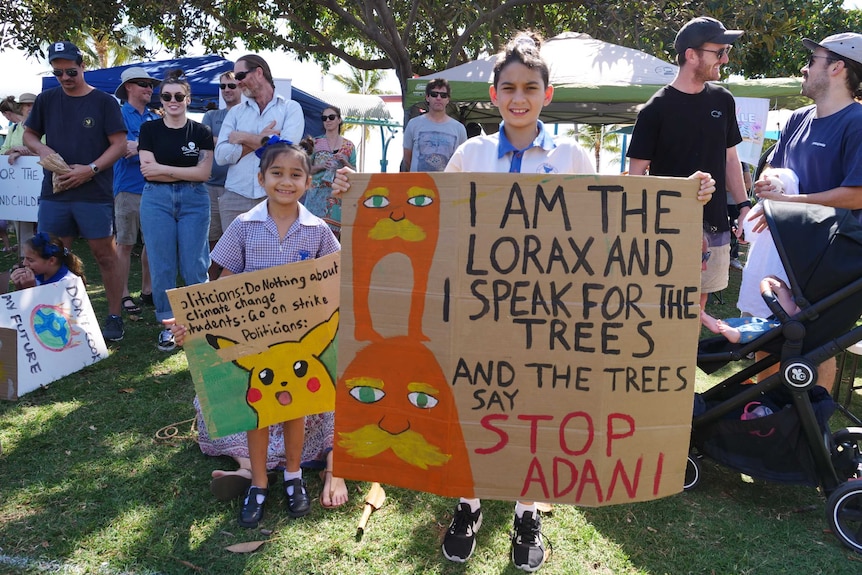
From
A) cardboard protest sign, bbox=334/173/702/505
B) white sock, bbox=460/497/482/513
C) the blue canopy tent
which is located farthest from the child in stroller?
the blue canopy tent

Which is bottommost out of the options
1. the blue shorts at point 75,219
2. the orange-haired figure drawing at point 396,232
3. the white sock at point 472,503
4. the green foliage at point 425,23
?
the white sock at point 472,503

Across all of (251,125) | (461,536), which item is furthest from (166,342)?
(461,536)

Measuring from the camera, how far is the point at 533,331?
214 cm

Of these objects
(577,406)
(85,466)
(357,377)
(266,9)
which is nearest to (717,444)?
(577,406)

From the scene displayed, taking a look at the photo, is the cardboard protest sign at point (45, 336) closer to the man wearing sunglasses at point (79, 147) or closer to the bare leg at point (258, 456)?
the man wearing sunglasses at point (79, 147)

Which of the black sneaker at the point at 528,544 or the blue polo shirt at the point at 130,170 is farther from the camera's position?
the blue polo shirt at the point at 130,170

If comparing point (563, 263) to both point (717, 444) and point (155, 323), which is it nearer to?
point (717, 444)

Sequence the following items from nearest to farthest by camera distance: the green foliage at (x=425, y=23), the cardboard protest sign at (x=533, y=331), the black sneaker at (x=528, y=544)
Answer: the cardboard protest sign at (x=533, y=331) < the black sneaker at (x=528, y=544) < the green foliage at (x=425, y=23)

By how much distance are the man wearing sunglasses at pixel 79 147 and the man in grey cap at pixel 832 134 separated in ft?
14.7

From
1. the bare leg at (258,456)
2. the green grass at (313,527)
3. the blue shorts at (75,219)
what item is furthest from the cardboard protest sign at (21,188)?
the bare leg at (258,456)

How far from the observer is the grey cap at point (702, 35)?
137 inches

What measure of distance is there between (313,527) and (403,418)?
86cm

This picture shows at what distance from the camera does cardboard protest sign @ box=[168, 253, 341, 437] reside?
2.60m

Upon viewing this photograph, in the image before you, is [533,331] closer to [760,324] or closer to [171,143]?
[760,324]
